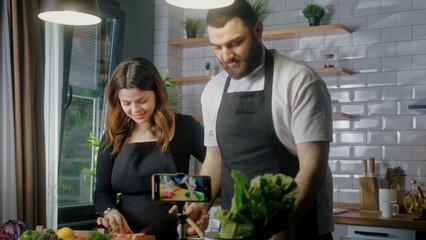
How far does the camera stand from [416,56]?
4930 mm

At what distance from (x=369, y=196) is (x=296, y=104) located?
3062mm

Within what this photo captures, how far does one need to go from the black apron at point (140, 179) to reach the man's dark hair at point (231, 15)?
3.63 ft

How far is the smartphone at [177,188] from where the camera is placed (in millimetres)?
1600

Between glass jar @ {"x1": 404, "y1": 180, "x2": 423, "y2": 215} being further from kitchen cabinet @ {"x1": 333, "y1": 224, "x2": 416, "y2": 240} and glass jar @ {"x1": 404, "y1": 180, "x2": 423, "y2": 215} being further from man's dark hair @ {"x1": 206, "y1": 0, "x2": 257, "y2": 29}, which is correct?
man's dark hair @ {"x1": 206, "y1": 0, "x2": 257, "y2": 29}

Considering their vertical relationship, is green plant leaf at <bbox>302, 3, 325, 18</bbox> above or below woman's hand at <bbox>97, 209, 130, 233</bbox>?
above

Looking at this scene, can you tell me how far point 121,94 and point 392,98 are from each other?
283 cm

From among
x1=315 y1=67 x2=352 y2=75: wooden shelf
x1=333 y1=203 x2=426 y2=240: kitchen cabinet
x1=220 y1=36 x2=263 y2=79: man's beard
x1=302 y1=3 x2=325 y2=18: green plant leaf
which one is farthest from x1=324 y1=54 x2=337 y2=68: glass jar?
x1=220 y1=36 x2=263 y2=79: man's beard

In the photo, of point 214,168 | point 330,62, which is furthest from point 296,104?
point 330,62

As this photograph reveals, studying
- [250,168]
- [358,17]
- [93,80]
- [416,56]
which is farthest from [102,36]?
[250,168]

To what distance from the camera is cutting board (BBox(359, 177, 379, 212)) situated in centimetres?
488

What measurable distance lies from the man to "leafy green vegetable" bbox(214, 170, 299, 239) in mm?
410

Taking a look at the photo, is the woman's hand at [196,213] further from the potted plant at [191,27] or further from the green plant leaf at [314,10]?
the potted plant at [191,27]

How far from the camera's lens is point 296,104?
2080mm

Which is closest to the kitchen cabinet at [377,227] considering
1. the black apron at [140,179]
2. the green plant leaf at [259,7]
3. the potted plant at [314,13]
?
the potted plant at [314,13]
